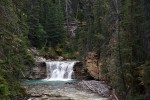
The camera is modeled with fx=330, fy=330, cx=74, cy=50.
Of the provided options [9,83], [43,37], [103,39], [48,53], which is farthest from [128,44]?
[43,37]

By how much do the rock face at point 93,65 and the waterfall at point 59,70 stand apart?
3.41m

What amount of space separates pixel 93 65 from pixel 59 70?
5379mm

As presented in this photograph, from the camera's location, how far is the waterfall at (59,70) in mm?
37219

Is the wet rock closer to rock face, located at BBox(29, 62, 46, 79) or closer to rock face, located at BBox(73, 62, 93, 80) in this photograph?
rock face, located at BBox(73, 62, 93, 80)

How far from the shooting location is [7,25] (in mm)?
13086

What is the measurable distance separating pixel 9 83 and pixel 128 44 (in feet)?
20.8

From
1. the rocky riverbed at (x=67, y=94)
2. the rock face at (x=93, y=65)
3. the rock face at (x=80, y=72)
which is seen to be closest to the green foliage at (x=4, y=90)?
the rocky riverbed at (x=67, y=94)

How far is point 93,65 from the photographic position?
34.0 m

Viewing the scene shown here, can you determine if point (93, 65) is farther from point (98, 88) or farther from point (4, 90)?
point (4, 90)

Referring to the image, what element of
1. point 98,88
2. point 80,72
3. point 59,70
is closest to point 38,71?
point 59,70

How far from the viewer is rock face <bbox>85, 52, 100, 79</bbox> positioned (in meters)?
33.7

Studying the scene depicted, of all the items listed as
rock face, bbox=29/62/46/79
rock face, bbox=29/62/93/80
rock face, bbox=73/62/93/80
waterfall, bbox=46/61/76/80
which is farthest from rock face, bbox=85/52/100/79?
rock face, bbox=29/62/46/79

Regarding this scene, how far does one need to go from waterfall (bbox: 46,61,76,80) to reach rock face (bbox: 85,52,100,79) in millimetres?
3410

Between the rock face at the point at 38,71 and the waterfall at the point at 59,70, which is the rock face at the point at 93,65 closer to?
the waterfall at the point at 59,70
